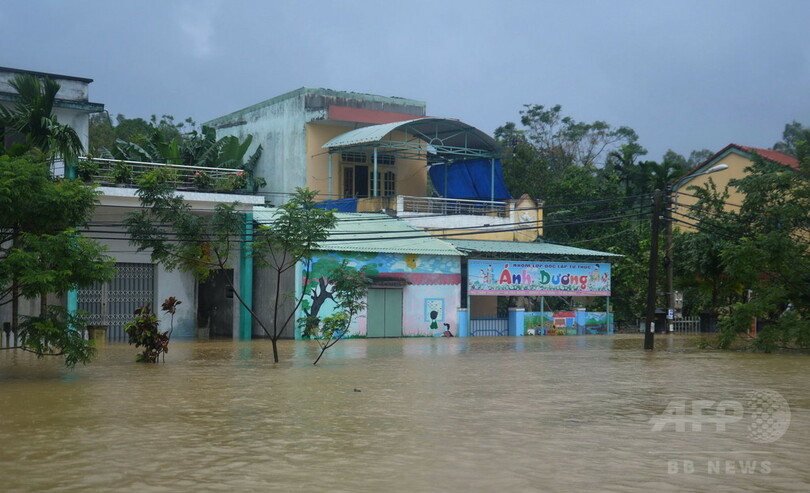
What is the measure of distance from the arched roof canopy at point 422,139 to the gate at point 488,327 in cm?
733

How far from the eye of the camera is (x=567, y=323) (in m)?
40.2

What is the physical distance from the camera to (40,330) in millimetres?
17875

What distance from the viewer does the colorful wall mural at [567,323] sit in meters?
39.4

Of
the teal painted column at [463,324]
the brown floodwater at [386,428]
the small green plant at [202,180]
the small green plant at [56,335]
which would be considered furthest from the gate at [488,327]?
the small green plant at [56,335]

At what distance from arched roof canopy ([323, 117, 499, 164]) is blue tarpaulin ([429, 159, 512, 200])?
77 cm

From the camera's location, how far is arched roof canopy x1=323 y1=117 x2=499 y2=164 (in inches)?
1500

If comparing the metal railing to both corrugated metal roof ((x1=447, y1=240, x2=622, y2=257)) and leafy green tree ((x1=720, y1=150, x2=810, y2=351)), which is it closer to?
corrugated metal roof ((x1=447, y1=240, x2=622, y2=257))

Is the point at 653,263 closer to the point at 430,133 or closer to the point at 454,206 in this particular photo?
the point at 454,206

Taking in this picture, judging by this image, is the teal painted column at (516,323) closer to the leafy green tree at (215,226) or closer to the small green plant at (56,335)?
the leafy green tree at (215,226)

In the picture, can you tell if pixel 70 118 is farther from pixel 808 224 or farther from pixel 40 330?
pixel 808 224

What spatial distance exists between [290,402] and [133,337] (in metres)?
9.35

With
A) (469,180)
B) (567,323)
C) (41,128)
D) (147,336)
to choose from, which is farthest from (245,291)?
(567,323)

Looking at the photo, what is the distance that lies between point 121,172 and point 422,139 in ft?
47.5

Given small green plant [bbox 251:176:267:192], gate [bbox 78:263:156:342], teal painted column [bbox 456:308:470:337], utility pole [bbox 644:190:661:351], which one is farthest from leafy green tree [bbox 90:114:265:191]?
utility pole [bbox 644:190:661:351]
